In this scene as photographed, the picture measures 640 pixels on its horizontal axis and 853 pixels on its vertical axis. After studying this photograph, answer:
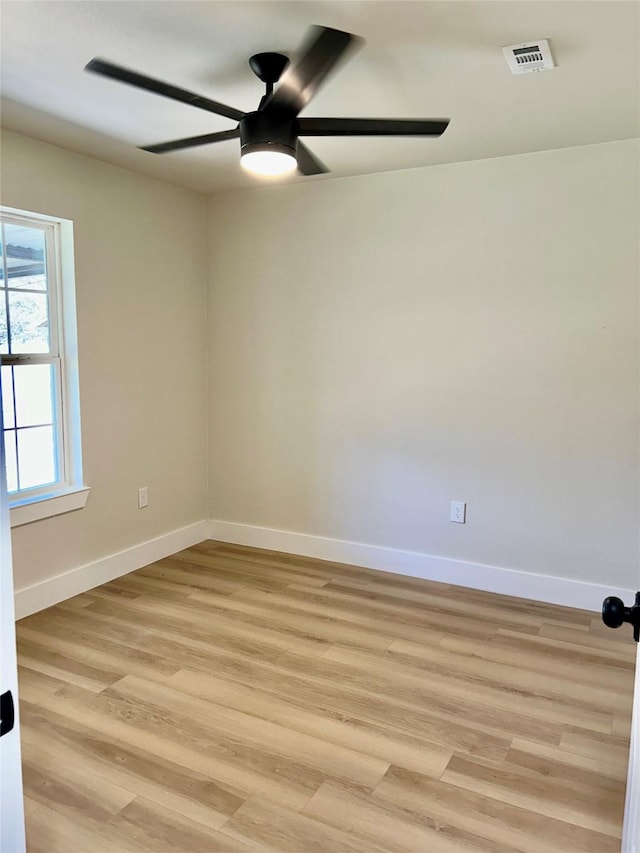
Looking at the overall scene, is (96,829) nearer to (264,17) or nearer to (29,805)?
(29,805)

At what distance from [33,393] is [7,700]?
265 cm

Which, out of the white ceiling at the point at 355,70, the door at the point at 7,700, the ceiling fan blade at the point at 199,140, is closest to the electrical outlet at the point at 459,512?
the white ceiling at the point at 355,70

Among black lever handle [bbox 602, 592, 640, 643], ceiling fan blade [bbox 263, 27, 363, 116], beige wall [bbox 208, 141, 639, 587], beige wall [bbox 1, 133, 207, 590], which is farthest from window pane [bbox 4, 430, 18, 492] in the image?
black lever handle [bbox 602, 592, 640, 643]

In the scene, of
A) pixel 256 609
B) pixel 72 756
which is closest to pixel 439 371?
pixel 256 609

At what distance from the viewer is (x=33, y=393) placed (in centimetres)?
331

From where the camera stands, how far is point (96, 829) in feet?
5.94

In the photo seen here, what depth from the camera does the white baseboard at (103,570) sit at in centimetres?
322

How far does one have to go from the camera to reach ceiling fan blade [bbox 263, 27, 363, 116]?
167cm

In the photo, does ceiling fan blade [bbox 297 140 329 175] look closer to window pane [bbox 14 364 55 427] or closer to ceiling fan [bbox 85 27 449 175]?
ceiling fan [bbox 85 27 449 175]

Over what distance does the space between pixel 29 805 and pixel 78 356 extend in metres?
2.22

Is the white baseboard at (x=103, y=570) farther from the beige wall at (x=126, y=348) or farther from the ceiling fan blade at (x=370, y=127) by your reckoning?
the ceiling fan blade at (x=370, y=127)

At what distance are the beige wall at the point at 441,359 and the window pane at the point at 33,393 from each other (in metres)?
1.26

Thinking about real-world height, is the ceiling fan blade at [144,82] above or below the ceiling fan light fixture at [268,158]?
above

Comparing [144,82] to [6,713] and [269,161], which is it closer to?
[269,161]
